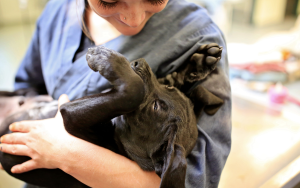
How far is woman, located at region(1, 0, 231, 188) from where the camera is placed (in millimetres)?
813

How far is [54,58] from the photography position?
3.64ft

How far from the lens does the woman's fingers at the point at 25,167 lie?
88 cm

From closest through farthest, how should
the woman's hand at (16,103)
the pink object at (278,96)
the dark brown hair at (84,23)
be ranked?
the dark brown hair at (84,23), the woman's hand at (16,103), the pink object at (278,96)

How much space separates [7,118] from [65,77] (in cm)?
36

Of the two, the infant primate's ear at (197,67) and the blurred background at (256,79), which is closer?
the infant primate's ear at (197,67)

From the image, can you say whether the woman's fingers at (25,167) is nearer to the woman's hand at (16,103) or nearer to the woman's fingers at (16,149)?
the woman's fingers at (16,149)

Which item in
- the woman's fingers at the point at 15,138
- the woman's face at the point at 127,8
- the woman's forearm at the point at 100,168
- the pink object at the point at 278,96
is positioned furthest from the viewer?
the pink object at the point at 278,96

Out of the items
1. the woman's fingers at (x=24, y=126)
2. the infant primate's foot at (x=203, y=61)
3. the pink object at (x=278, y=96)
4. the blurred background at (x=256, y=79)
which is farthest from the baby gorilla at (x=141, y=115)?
the pink object at (x=278, y=96)

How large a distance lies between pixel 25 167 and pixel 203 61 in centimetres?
78

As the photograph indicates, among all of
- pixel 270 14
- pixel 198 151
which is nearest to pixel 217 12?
pixel 270 14

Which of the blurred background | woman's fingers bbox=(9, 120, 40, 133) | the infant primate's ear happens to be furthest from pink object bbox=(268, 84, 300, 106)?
woman's fingers bbox=(9, 120, 40, 133)

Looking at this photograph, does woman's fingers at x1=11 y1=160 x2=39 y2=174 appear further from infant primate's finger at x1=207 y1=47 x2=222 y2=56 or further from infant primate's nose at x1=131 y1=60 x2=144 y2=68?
infant primate's finger at x1=207 y1=47 x2=222 y2=56

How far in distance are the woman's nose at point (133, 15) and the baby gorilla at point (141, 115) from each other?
4.3 inches

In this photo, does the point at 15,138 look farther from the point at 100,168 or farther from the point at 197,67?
the point at 197,67
